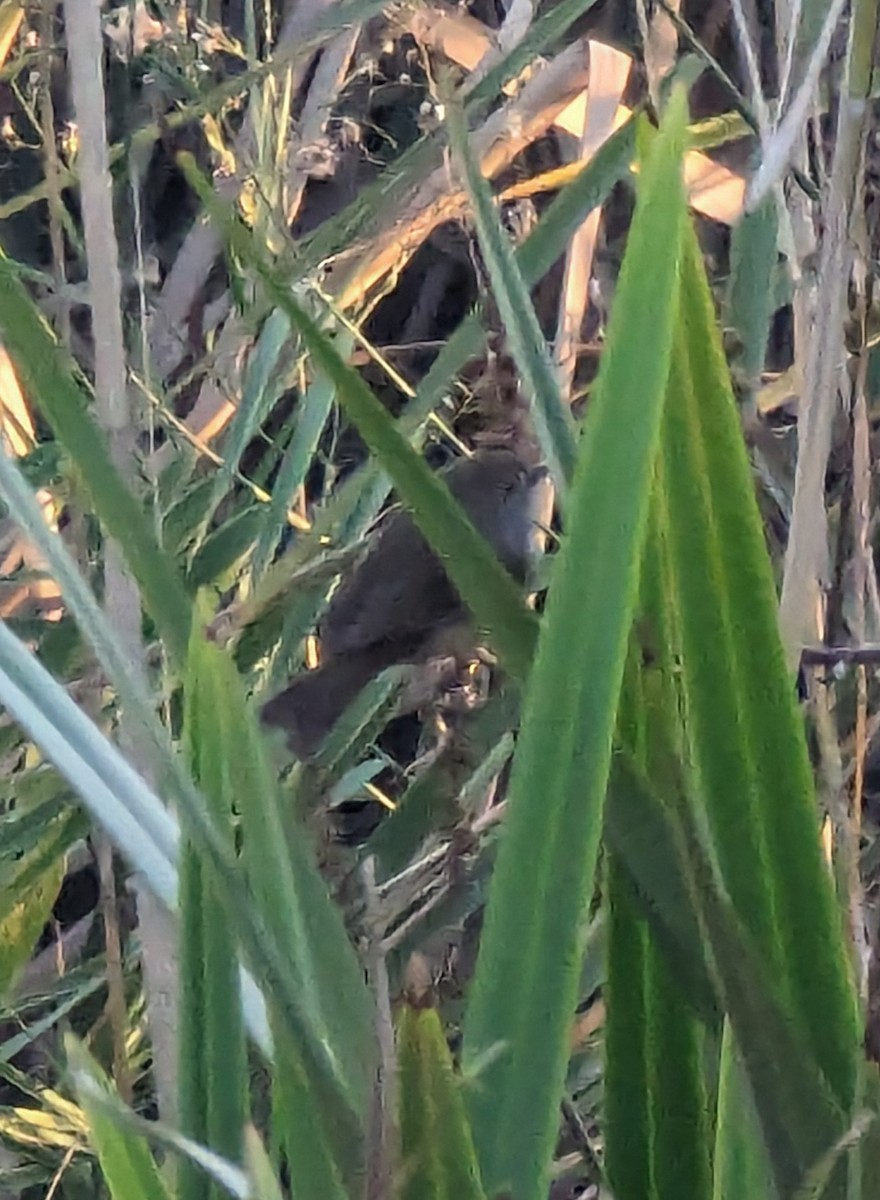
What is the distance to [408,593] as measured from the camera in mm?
355

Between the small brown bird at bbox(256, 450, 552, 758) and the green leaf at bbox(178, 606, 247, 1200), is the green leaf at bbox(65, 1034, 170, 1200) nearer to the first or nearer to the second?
the green leaf at bbox(178, 606, 247, 1200)

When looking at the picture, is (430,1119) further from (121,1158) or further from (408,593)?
(408,593)

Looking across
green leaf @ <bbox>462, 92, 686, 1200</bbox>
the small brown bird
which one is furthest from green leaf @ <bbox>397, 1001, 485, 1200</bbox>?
the small brown bird

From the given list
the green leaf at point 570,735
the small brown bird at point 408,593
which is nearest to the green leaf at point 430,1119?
the green leaf at point 570,735

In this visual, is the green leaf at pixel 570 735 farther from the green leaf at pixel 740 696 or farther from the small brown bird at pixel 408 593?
the small brown bird at pixel 408 593

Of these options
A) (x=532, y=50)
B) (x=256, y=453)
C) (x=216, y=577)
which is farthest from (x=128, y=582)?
(x=256, y=453)

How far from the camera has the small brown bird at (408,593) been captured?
35 centimetres

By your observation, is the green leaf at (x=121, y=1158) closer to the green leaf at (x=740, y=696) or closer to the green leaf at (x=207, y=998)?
the green leaf at (x=207, y=998)

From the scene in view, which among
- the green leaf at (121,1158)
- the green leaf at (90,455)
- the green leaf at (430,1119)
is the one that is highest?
the green leaf at (90,455)

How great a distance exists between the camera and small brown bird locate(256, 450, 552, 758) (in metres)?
0.35

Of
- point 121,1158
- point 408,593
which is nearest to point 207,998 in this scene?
point 121,1158

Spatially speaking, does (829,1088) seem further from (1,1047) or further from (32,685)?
(1,1047)

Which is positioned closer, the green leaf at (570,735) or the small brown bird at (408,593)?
the green leaf at (570,735)

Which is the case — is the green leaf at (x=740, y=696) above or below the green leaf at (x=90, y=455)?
below
